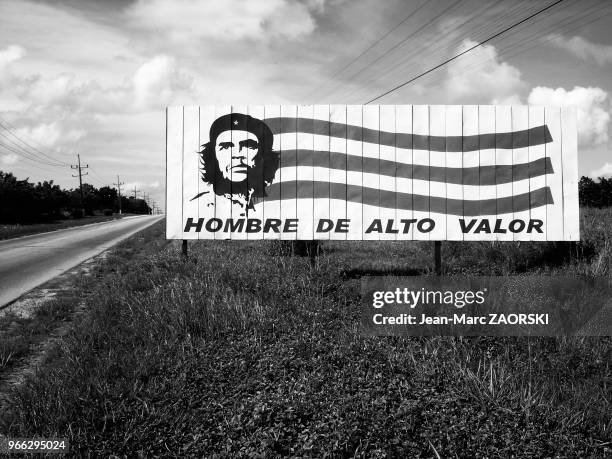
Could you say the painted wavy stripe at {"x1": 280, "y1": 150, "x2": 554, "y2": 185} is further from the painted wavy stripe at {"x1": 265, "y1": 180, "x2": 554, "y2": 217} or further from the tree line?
the tree line

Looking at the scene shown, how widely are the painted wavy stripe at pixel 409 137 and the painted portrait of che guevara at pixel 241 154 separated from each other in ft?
0.89

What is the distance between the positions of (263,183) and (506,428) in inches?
199

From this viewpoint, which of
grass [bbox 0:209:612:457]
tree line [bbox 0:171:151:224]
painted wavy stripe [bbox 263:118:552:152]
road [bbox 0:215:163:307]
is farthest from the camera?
tree line [bbox 0:171:151:224]

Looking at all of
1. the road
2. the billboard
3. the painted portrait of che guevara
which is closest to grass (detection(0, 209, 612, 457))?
the billboard

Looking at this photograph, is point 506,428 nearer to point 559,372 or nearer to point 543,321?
point 559,372

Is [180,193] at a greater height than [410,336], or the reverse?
[180,193]

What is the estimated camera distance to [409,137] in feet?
23.2

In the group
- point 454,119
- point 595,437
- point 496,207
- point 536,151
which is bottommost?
point 595,437

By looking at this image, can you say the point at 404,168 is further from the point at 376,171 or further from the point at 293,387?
the point at 293,387

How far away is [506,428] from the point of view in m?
2.95

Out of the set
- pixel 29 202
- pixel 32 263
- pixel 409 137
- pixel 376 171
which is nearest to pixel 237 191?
pixel 376 171

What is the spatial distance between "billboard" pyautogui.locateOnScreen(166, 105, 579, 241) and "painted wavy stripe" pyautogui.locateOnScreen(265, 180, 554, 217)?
2 centimetres

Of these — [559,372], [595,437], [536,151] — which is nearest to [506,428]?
[595,437]

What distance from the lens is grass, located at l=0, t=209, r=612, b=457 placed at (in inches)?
114
